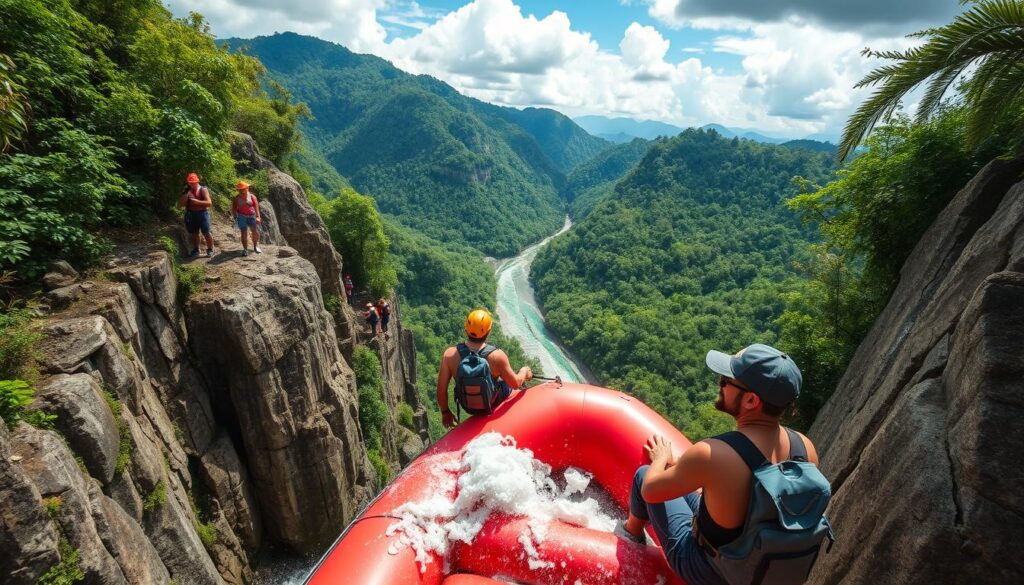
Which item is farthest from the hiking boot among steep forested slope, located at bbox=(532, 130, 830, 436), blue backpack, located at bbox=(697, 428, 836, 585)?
steep forested slope, located at bbox=(532, 130, 830, 436)

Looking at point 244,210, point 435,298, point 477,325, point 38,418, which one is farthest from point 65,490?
point 435,298

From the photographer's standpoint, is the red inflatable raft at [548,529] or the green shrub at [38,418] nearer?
the red inflatable raft at [548,529]

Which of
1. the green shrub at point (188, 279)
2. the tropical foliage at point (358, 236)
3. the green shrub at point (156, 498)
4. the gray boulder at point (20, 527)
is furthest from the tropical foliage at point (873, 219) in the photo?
the tropical foliage at point (358, 236)

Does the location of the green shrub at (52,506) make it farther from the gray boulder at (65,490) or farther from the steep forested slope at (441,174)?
the steep forested slope at (441,174)

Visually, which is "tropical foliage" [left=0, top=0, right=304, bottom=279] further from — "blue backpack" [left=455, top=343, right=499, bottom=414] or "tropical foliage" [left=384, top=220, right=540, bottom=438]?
"tropical foliage" [left=384, top=220, right=540, bottom=438]

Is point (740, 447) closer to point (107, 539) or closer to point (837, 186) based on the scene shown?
point (107, 539)
